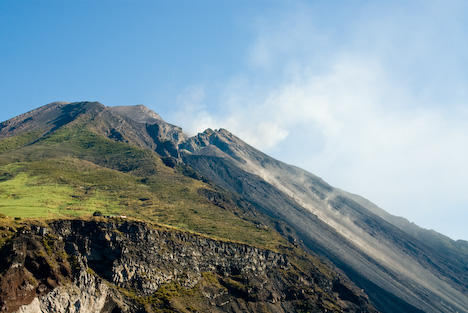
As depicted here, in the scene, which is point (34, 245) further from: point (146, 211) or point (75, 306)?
point (146, 211)

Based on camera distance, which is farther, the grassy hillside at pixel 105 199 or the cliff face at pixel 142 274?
the grassy hillside at pixel 105 199

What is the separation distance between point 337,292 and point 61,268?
124m

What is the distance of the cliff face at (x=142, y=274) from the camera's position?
78.9 meters

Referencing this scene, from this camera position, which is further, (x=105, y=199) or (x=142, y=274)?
(x=105, y=199)

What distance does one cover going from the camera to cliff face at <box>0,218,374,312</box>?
78875 millimetres

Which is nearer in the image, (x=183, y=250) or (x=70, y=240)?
(x=70, y=240)

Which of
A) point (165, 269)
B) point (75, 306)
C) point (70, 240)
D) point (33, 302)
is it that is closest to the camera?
point (33, 302)

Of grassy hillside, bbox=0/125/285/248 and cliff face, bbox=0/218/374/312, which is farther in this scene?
grassy hillside, bbox=0/125/285/248

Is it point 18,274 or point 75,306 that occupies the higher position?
point 18,274

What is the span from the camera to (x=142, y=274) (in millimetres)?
105938

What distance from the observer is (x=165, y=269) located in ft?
372

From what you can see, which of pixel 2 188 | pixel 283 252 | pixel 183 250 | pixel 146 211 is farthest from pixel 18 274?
pixel 283 252

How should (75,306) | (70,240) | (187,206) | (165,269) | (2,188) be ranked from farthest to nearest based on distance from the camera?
(187,206)
(2,188)
(165,269)
(70,240)
(75,306)

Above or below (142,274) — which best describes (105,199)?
above
